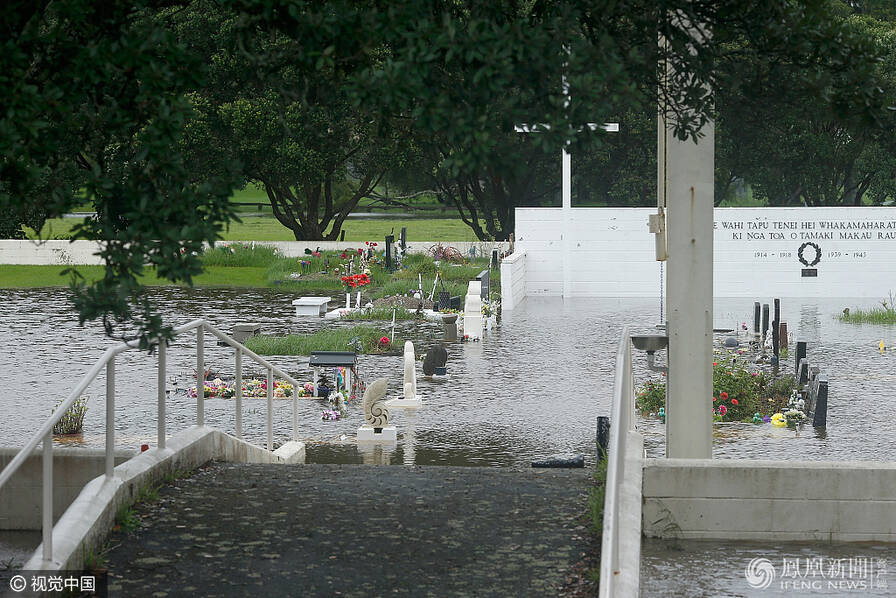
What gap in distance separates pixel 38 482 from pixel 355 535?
268 cm

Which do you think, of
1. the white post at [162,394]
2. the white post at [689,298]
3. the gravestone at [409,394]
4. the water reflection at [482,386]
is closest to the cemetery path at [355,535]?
the white post at [162,394]

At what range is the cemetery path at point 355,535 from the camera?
6117 mm

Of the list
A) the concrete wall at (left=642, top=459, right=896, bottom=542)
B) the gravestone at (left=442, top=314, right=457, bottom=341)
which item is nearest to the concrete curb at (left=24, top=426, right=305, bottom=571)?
the concrete wall at (left=642, top=459, right=896, bottom=542)

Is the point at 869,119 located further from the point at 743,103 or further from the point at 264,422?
the point at 264,422

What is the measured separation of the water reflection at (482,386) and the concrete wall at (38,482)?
4186mm

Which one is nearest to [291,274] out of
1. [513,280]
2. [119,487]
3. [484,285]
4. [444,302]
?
[513,280]

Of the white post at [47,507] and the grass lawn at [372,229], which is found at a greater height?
the grass lawn at [372,229]

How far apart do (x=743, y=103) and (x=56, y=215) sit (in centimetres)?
372

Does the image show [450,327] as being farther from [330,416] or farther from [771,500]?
[771,500]

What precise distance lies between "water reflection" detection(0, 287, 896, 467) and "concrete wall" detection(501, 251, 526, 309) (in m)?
0.45

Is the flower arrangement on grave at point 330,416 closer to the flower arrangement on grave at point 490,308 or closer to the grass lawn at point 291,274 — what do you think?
the flower arrangement on grave at point 490,308

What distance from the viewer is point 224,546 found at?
6762mm

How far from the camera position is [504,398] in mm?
16453

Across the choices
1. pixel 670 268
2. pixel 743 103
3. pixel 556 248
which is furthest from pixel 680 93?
pixel 556 248
